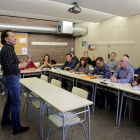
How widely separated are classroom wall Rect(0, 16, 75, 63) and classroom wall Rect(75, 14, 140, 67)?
46.3 inches

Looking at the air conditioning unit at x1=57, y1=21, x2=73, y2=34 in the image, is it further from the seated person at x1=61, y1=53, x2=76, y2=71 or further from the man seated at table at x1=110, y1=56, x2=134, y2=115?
the man seated at table at x1=110, y1=56, x2=134, y2=115

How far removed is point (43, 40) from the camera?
23.5ft

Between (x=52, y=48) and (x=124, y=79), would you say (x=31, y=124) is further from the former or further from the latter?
(x=52, y=48)

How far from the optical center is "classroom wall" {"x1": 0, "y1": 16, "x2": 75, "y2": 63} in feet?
21.2

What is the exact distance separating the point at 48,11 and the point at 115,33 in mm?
2802

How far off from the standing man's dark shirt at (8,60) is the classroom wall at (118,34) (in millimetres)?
4403

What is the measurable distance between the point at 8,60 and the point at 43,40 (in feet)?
17.1

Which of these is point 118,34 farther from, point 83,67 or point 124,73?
point 124,73

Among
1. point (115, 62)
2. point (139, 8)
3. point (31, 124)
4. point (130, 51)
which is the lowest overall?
point (31, 124)

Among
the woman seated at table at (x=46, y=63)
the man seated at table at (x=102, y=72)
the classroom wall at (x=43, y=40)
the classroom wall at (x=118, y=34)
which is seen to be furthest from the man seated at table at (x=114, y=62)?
the classroom wall at (x=43, y=40)

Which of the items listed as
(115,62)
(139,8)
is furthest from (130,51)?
(139,8)

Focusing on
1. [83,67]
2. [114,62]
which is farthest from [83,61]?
[114,62]

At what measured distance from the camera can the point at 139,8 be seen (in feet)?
14.3

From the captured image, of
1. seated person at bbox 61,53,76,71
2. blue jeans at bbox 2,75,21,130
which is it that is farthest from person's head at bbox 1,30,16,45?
seated person at bbox 61,53,76,71
